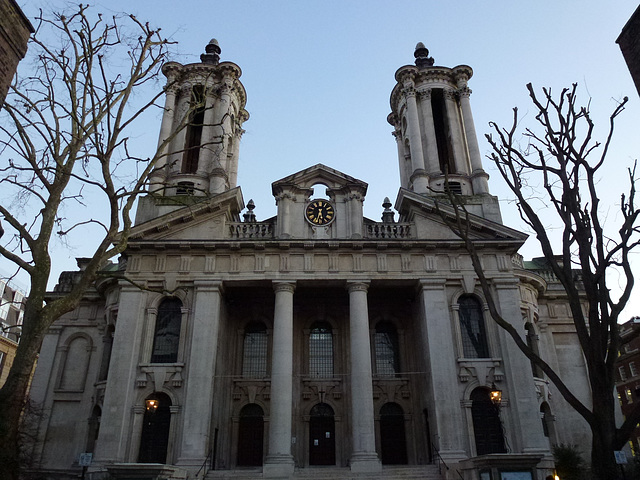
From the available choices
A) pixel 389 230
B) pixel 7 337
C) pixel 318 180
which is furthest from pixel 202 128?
pixel 7 337

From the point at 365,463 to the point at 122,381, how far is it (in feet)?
35.2

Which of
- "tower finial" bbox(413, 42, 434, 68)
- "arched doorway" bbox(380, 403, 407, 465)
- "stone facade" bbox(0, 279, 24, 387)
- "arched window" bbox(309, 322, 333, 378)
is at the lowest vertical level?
"arched doorway" bbox(380, 403, 407, 465)

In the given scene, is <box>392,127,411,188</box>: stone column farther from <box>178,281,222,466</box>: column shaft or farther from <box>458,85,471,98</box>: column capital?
<box>178,281,222,466</box>: column shaft

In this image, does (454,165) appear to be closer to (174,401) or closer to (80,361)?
(174,401)

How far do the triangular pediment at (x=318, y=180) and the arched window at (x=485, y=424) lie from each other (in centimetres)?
1122

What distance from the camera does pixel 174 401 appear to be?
2172cm

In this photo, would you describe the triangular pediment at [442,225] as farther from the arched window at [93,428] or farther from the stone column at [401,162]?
the arched window at [93,428]

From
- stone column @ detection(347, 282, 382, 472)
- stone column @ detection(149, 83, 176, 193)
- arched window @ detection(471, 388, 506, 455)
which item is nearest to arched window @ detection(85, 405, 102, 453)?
stone column @ detection(149, 83, 176, 193)

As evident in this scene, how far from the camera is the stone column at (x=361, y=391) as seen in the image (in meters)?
20.2

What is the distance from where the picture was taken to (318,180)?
2656cm

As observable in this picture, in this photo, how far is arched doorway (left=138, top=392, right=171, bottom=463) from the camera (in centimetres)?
2116

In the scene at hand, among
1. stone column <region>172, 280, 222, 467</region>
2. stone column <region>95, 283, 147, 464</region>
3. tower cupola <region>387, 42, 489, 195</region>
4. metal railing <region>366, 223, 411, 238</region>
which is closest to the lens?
stone column <region>172, 280, 222, 467</region>

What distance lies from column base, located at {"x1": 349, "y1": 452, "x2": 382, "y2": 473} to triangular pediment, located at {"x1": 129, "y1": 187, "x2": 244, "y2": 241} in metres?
11.7

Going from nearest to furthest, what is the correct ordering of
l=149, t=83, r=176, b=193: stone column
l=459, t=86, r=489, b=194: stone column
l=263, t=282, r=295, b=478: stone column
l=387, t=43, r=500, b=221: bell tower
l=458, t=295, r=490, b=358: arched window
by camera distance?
l=263, t=282, r=295, b=478: stone column < l=458, t=295, r=490, b=358: arched window < l=459, t=86, r=489, b=194: stone column < l=149, t=83, r=176, b=193: stone column < l=387, t=43, r=500, b=221: bell tower
